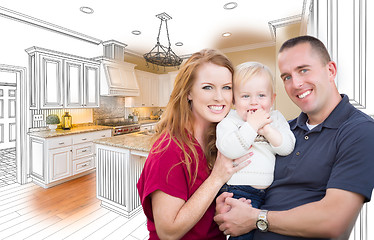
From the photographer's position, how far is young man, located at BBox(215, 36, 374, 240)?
2.30 ft

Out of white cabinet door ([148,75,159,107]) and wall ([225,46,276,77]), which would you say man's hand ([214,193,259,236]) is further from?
white cabinet door ([148,75,159,107])

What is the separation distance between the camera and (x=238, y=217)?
883 millimetres

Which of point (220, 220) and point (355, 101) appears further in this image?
point (355, 101)

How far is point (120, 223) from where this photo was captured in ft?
8.50

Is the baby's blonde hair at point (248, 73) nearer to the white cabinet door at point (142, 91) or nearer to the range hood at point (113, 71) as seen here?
the range hood at point (113, 71)

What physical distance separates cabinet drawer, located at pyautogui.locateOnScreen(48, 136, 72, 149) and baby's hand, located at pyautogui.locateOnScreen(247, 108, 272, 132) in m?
3.94

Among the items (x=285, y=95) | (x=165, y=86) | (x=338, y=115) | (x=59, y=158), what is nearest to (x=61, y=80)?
(x=59, y=158)

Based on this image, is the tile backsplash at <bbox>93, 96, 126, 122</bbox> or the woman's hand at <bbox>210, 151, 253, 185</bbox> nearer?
the woman's hand at <bbox>210, 151, 253, 185</bbox>

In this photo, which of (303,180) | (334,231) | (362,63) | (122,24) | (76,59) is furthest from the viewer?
(76,59)

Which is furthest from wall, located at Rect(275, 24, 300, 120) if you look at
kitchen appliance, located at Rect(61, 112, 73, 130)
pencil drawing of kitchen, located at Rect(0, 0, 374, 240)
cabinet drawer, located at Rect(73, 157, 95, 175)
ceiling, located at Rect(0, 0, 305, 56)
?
kitchen appliance, located at Rect(61, 112, 73, 130)

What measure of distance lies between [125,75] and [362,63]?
17.0ft

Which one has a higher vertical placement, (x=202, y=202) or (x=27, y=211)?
(x=202, y=202)

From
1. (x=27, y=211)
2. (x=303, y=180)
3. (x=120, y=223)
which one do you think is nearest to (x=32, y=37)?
(x=27, y=211)

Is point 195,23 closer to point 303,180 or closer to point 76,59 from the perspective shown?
point 76,59
